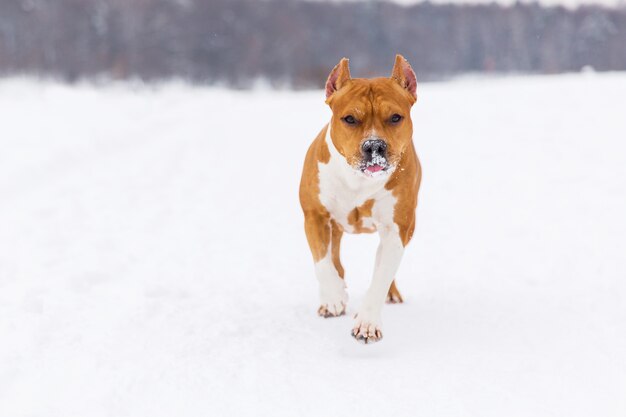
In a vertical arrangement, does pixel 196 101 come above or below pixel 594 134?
below

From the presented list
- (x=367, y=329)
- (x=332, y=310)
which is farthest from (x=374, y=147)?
(x=332, y=310)

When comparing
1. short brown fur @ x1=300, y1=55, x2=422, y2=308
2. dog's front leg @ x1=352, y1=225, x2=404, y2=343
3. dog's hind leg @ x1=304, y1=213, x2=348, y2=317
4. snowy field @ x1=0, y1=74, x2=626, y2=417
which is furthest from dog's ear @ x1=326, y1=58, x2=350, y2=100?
snowy field @ x1=0, y1=74, x2=626, y2=417

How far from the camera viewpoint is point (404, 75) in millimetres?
3727

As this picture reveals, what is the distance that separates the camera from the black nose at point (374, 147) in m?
3.25

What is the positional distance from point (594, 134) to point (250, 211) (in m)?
5.96

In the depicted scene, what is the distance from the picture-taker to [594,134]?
10812 mm

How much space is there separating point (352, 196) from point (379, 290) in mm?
553

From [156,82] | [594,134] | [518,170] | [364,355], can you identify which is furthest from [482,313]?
[156,82]

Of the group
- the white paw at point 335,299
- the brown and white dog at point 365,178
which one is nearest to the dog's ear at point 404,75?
Answer: the brown and white dog at point 365,178

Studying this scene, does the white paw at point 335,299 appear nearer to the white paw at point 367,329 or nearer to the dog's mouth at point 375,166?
the white paw at point 367,329

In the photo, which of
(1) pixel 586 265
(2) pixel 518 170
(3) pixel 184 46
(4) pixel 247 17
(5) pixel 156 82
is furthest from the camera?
(4) pixel 247 17

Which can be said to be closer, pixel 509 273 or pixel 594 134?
pixel 509 273

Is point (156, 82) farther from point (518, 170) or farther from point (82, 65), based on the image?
point (518, 170)

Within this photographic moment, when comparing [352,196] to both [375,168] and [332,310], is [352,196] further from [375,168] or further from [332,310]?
[332,310]
